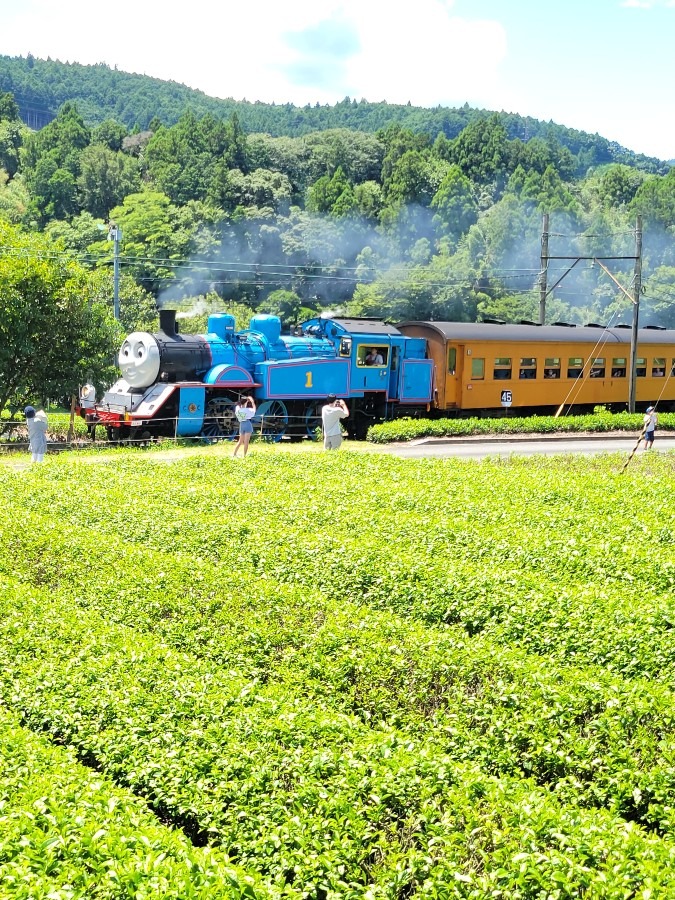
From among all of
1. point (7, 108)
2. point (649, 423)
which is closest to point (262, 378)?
point (649, 423)

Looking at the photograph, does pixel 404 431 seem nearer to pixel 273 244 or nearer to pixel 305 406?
pixel 305 406

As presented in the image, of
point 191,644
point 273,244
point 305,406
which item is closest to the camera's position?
point 191,644

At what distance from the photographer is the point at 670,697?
6.66 meters

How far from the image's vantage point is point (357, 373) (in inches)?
1066

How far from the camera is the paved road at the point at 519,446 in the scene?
80.2 ft

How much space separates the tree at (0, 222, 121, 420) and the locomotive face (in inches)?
95.7

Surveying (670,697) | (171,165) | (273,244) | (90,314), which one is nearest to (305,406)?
(90,314)

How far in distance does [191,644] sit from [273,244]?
3147 inches

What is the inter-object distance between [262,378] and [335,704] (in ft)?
61.1

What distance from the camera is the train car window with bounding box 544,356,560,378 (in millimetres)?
31531

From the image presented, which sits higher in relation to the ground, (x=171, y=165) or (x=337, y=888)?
(x=171, y=165)

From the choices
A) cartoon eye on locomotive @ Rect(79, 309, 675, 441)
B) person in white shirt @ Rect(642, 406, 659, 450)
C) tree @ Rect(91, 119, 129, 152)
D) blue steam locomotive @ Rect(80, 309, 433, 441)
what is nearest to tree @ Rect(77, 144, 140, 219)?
tree @ Rect(91, 119, 129, 152)

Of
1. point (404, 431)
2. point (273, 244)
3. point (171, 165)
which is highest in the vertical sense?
point (171, 165)

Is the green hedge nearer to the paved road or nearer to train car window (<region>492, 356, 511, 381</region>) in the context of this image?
the paved road
